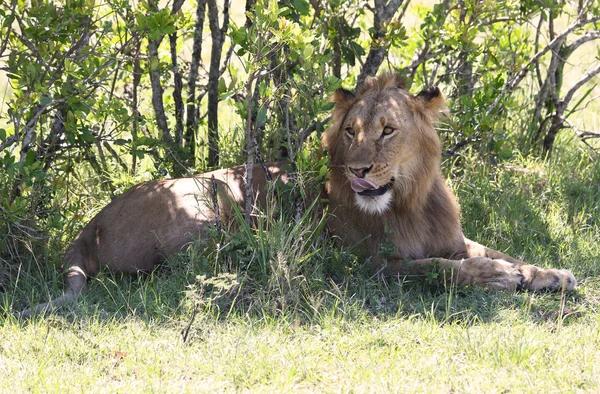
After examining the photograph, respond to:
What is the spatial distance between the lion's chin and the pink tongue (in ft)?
0.30

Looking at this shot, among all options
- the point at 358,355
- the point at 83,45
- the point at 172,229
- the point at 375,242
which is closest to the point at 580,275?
the point at 375,242

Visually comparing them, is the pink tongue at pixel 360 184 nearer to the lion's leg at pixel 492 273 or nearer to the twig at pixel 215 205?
the lion's leg at pixel 492 273

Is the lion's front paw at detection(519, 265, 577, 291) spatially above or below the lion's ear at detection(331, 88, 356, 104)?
below

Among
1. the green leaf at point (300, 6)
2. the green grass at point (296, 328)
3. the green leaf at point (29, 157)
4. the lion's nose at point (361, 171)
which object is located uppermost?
the green leaf at point (300, 6)

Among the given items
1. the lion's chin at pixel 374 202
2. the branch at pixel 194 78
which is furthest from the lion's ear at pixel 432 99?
the branch at pixel 194 78

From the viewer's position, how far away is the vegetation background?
345cm

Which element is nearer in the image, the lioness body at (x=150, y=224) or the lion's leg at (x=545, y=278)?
the lion's leg at (x=545, y=278)

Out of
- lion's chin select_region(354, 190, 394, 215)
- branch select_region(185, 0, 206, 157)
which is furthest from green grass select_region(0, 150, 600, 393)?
branch select_region(185, 0, 206, 157)

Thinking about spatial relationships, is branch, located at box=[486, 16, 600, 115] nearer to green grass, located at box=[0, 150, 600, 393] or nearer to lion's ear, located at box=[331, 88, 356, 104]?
green grass, located at box=[0, 150, 600, 393]

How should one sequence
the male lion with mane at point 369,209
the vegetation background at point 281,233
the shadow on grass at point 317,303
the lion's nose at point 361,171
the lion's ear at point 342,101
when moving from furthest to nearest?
the lion's ear at point 342,101, the male lion with mane at point 369,209, the lion's nose at point 361,171, the shadow on grass at point 317,303, the vegetation background at point 281,233

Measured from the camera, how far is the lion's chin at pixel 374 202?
4320 millimetres

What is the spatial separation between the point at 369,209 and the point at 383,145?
Result: 342 mm

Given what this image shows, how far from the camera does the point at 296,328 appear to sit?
380 centimetres

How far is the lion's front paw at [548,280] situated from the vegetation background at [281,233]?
0.25 feet
